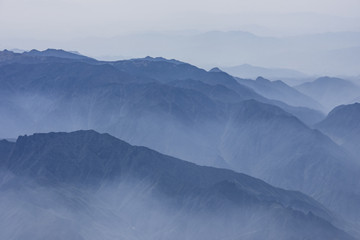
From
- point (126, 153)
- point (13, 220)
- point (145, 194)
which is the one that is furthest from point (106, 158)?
point (13, 220)

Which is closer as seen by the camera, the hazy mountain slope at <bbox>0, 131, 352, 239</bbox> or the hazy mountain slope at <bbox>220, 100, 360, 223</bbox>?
the hazy mountain slope at <bbox>0, 131, 352, 239</bbox>

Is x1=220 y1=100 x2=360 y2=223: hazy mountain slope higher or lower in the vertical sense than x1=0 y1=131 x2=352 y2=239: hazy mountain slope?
lower

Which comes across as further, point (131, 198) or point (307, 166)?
point (307, 166)

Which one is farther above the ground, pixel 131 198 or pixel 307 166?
pixel 131 198

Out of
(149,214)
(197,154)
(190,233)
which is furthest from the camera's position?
(197,154)

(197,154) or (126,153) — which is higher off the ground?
(126,153)

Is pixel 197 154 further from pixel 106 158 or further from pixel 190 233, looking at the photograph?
pixel 190 233

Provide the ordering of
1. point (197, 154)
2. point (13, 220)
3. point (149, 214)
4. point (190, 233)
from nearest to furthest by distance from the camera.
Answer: point (13, 220), point (190, 233), point (149, 214), point (197, 154)

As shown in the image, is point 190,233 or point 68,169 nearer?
point 190,233
